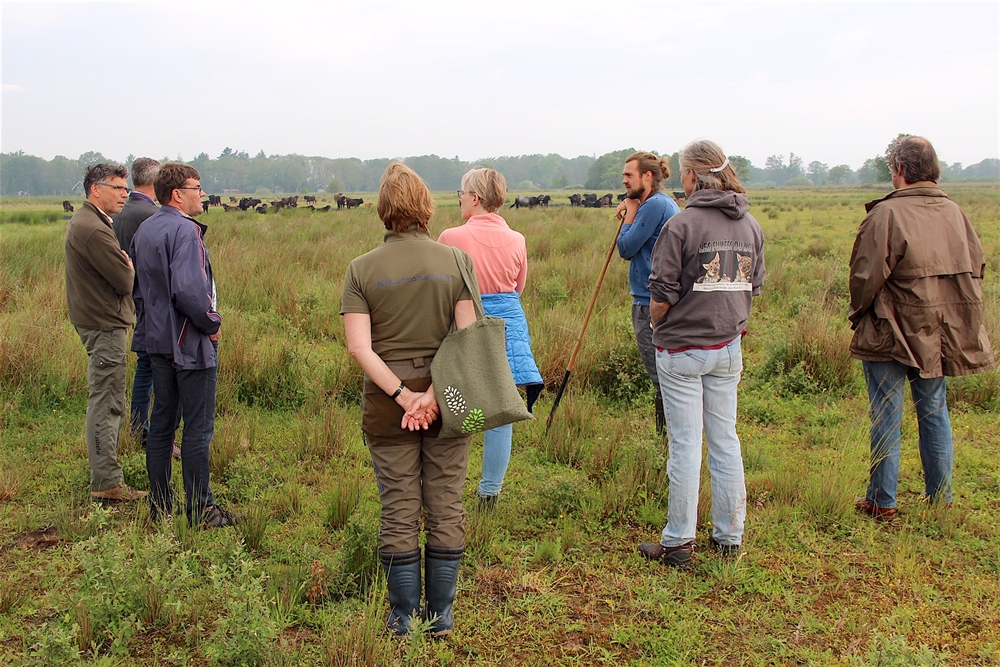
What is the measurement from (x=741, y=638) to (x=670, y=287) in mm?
1590

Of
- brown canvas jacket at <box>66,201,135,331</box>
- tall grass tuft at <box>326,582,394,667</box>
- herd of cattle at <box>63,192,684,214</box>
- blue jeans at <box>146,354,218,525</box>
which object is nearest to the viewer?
tall grass tuft at <box>326,582,394,667</box>

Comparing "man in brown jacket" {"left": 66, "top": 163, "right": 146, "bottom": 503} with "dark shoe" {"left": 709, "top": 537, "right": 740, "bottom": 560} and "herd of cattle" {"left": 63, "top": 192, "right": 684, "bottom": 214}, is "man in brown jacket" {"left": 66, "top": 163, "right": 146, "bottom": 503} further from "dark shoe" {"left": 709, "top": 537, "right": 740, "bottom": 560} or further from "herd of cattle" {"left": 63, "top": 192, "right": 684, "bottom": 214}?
"herd of cattle" {"left": 63, "top": 192, "right": 684, "bottom": 214}

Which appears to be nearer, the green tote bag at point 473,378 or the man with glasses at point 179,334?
the green tote bag at point 473,378

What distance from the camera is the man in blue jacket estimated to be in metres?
4.64

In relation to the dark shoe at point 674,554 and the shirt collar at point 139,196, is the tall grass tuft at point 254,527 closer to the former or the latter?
the dark shoe at point 674,554

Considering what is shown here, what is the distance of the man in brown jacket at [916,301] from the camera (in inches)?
153

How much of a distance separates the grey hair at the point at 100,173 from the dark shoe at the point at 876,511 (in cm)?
494

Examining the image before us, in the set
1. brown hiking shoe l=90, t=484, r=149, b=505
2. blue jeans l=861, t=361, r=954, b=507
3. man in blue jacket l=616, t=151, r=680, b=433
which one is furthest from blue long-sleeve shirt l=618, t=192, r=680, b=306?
brown hiking shoe l=90, t=484, r=149, b=505

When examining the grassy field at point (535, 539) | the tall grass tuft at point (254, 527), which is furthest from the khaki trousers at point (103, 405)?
the tall grass tuft at point (254, 527)

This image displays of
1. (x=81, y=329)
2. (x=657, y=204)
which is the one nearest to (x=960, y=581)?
(x=657, y=204)

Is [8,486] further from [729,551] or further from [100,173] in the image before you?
[729,551]

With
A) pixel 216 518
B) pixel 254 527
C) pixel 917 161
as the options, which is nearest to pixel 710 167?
pixel 917 161

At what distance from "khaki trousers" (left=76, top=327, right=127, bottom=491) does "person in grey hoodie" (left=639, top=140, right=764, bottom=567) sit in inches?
129

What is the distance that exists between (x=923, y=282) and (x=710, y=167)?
1.45 meters
